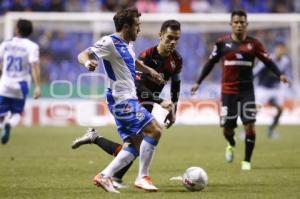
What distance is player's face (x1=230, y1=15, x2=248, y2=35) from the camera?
40.9 feet

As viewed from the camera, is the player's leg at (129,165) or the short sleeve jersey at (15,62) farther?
the short sleeve jersey at (15,62)

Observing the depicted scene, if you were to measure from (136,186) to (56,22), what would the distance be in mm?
18571

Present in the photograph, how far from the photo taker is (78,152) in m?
16.2

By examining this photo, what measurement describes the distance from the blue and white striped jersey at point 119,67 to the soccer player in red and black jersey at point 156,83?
60 centimetres

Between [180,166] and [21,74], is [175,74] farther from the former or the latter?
[21,74]

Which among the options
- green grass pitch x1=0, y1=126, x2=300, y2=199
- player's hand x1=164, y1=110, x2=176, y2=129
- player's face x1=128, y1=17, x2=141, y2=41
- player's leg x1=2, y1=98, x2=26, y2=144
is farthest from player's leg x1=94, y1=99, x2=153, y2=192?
player's leg x1=2, y1=98, x2=26, y2=144

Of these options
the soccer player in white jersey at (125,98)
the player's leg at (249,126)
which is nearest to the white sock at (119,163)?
the soccer player in white jersey at (125,98)

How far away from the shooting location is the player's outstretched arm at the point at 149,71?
9.00 meters

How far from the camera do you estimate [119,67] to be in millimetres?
8891

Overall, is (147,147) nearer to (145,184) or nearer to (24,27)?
(145,184)

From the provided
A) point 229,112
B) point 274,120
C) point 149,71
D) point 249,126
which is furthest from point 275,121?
point 149,71

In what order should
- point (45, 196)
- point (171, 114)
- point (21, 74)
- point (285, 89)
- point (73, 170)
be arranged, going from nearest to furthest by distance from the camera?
point (45, 196) → point (171, 114) → point (73, 170) → point (21, 74) → point (285, 89)

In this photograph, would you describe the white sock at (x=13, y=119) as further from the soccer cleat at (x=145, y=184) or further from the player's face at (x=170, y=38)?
the soccer cleat at (x=145, y=184)

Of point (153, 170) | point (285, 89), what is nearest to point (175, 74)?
point (153, 170)
